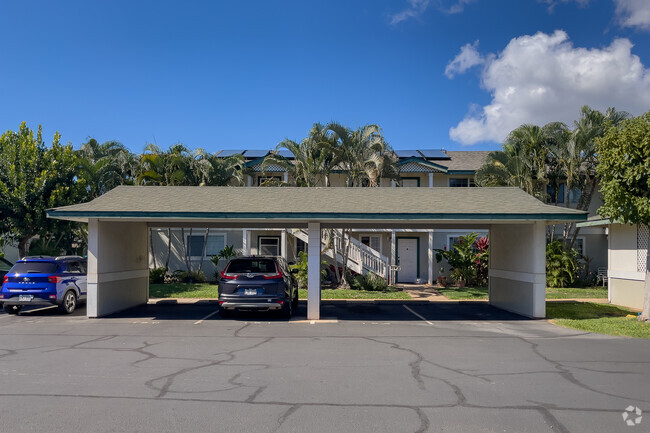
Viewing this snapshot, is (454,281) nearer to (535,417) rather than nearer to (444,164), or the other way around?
(444,164)

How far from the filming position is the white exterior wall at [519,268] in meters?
14.2

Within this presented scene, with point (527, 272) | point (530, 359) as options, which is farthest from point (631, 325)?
point (530, 359)

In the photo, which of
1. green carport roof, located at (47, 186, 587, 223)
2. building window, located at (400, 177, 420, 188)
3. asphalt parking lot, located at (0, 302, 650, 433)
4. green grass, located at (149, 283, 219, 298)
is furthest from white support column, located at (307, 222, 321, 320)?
building window, located at (400, 177, 420, 188)

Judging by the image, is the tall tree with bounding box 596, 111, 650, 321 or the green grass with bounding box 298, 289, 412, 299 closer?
the tall tree with bounding box 596, 111, 650, 321

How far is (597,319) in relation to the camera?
14.2 metres

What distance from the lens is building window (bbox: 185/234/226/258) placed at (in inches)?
1027

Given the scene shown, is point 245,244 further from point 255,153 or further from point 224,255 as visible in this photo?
point 255,153

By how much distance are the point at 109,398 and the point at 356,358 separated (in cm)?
415

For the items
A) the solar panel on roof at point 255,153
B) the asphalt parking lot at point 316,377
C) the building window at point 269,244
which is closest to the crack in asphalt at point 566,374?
the asphalt parking lot at point 316,377

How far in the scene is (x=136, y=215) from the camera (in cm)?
1341

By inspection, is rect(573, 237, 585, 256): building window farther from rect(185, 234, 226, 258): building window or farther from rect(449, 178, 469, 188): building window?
rect(185, 234, 226, 258): building window

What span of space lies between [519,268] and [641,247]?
4.44 m

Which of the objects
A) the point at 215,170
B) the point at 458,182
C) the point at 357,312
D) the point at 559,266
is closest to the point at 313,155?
the point at 215,170

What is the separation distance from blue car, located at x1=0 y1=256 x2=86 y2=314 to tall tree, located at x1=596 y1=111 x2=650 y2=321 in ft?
49.5
